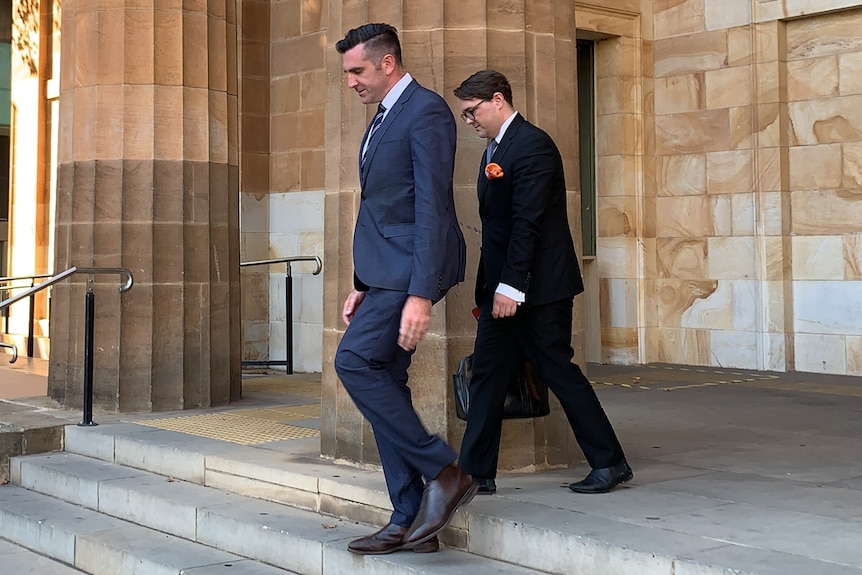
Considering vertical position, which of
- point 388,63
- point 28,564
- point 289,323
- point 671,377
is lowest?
point 28,564

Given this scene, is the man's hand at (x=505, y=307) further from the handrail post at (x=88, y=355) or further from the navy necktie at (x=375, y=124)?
the handrail post at (x=88, y=355)

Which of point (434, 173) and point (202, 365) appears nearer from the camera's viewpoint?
point (434, 173)

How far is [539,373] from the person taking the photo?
510 centimetres

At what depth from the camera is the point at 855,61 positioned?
10398 mm

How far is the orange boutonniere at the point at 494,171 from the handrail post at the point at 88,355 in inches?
151

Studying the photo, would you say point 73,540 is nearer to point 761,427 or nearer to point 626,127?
point 761,427

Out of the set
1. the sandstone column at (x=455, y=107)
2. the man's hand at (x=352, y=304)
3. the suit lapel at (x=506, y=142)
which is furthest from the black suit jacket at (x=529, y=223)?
the man's hand at (x=352, y=304)

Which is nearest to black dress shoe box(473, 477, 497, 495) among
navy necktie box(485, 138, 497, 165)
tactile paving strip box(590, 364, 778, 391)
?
navy necktie box(485, 138, 497, 165)

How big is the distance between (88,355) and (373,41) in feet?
14.5

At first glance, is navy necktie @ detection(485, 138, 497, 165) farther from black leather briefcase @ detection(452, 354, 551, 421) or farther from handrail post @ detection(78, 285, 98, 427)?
handrail post @ detection(78, 285, 98, 427)

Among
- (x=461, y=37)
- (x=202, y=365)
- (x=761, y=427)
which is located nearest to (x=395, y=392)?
(x=461, y=37)

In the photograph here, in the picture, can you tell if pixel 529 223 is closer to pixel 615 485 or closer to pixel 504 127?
pixel 504 127

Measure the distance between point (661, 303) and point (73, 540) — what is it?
7.52 metres

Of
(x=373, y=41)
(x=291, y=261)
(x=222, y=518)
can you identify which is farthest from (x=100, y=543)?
(x=291, y=261)
